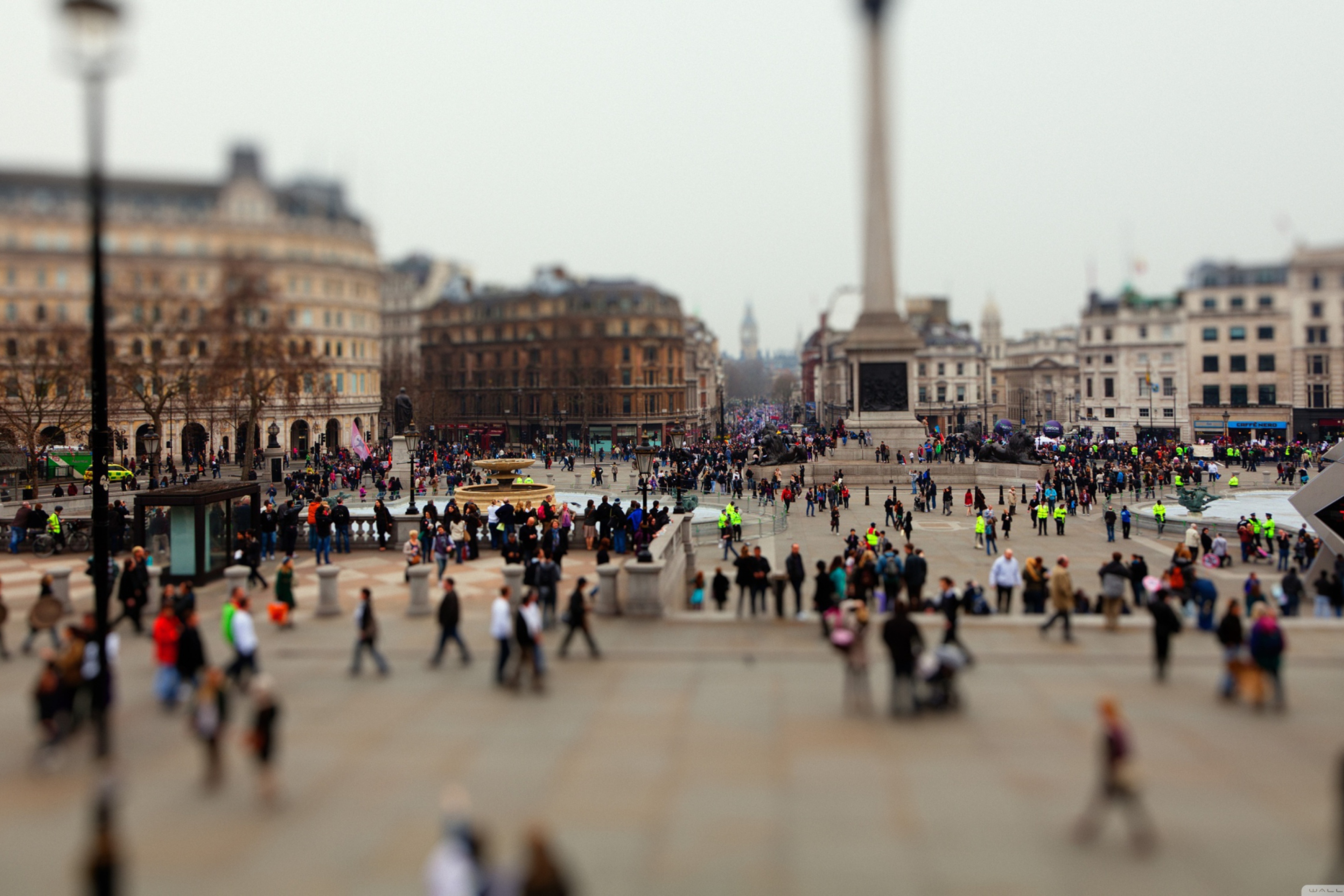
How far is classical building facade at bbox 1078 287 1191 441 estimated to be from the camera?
273ft

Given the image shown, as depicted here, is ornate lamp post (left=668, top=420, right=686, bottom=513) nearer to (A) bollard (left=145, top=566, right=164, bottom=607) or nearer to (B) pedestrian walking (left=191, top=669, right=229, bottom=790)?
(A) bollard (left=145, top=566, right=164, bottom=607)

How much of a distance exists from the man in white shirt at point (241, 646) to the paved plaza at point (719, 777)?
716mm

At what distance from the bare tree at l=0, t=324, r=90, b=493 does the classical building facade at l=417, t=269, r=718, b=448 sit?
44.7 meters

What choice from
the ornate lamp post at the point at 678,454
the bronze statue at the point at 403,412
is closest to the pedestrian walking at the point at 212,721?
the ornate lamp post at the point at 678,454

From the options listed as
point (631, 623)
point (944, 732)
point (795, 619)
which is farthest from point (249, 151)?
point (944, 732)

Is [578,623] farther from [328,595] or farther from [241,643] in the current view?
[328,595]

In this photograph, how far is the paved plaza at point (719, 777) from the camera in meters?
7.61

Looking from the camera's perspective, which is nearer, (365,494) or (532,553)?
(532,553)

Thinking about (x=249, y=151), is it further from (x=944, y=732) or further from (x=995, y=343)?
(x=995, y=343)

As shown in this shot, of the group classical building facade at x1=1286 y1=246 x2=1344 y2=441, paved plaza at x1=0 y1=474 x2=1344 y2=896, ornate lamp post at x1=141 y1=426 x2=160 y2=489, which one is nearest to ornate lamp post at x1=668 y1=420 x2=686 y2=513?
ornate lamp post at x1=141 y1=426 x2=160 y2=489

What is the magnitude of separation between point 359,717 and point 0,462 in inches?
1872

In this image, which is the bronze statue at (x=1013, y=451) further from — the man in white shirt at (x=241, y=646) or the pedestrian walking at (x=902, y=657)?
the man in white shirt at (x=241, y=646)

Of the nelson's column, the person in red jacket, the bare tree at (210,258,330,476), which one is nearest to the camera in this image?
the person in red jacket

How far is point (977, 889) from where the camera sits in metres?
7.23
